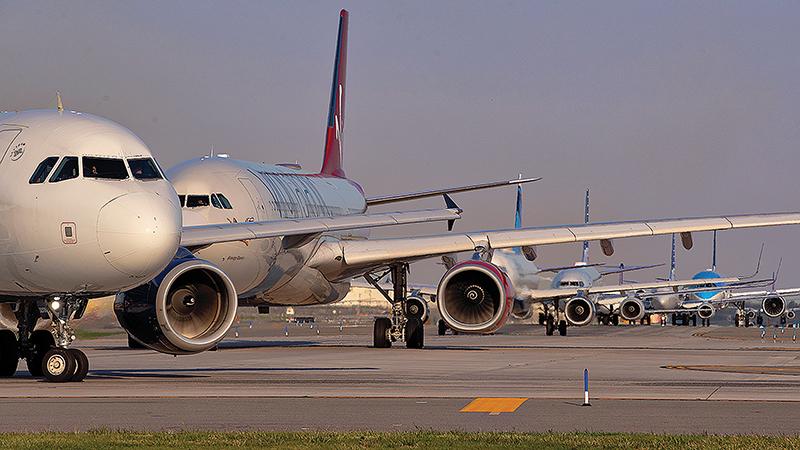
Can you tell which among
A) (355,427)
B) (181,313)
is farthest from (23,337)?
(355,427)

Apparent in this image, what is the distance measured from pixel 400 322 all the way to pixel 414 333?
0.45 m

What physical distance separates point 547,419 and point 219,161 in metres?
16.0

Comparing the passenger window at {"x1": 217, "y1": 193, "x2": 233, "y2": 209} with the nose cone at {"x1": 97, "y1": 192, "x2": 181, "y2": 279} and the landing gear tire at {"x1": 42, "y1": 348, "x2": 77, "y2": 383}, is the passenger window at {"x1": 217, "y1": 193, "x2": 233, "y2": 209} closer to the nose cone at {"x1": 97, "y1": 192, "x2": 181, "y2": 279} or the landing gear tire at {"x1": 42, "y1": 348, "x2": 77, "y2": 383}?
the landing gear tire at {"x1": 42, "y1": 348, "x2": 77, "y2": 383}

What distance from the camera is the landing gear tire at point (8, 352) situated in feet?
68.4

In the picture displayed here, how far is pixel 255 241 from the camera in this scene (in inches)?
1050

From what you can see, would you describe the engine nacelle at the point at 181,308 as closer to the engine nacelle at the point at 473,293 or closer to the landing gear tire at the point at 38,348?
the landing gear tire at the point at 38,348

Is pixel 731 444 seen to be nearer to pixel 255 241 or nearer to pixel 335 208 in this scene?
pixel 255 241

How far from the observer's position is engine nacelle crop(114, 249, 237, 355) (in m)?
19.2

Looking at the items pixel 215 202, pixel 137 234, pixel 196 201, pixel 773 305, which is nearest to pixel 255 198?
pixel 215 202

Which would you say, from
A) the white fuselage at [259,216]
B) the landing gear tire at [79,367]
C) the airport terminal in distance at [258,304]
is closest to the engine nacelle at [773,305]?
the airport terminal in distance at [258,304]

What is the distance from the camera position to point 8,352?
68.6 feet

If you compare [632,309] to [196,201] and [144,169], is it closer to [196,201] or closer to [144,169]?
[196,201]

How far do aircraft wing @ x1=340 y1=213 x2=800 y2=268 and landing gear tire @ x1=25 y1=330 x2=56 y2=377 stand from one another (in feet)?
36.2

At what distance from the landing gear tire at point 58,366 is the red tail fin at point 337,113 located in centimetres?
2041
